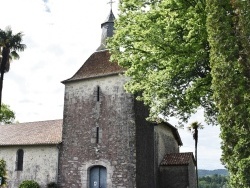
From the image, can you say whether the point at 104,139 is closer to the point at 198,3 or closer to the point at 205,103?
the point at 205,103

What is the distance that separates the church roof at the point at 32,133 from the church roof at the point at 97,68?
15.0 ft

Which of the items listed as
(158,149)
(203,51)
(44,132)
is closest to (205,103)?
(203,51)

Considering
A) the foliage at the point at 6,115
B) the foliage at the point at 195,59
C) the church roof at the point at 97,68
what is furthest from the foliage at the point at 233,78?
the foliage at the point at 6,115

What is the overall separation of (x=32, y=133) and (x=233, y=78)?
19438 mm

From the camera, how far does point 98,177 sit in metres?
21.1

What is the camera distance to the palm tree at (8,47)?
23925 mm

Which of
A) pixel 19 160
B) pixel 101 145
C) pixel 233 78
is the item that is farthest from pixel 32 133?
pixel 233 78

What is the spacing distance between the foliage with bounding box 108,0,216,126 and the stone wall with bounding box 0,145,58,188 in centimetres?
949

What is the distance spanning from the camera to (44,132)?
26062 mm

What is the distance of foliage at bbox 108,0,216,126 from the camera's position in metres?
14.0

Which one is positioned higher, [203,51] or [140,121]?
[203,51]

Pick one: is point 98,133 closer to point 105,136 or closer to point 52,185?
point 105,136

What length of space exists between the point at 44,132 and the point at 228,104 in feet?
60.1

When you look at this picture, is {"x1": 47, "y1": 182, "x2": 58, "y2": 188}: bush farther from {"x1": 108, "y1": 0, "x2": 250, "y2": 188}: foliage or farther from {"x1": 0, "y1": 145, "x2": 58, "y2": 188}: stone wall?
{"x1": 108, "y1": 0, "x2": 250, "y2": 188}: foliage
